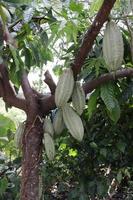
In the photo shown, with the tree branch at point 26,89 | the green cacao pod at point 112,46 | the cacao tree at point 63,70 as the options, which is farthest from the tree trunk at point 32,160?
the green cacao pod at point 112,46

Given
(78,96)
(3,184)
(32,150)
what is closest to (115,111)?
(78,96)

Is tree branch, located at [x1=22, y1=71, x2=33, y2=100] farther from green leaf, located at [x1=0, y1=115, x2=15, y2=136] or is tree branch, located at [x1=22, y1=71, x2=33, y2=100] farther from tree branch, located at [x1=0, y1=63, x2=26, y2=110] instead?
green leaf, located at [x1=0, y1=115, x2=15, y2=136]

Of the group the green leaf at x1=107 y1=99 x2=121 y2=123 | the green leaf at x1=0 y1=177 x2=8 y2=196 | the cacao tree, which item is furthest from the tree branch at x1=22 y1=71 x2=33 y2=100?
the green leaf at x1=0 y1=177 x2=8 y2=196

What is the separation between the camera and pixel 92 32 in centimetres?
132

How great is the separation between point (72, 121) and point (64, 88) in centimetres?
14

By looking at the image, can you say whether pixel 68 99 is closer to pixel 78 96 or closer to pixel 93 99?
pixel 78 96

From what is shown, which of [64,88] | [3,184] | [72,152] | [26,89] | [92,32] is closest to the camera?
[92,32]

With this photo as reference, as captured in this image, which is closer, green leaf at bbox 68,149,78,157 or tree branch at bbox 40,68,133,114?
tree branch at bbox 40,68,133,114

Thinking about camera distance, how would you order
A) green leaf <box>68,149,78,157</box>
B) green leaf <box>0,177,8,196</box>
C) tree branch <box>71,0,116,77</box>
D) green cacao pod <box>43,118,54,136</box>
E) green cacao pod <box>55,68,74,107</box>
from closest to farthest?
tree branch <box>71,0,116,77</box> → green cacao pod <box>55,68,74,107</box> → green cacao pod <box>43,118,54,136</box> → green leaf <box>0,177,8,196</box> → green leaf <box>68,149,78,157</box>

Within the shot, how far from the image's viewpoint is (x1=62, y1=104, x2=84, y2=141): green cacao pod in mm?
1541

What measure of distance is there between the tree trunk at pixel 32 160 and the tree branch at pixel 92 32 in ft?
1.00

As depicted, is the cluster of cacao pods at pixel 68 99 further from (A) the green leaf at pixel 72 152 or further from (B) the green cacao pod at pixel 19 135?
(A) the green leaf at pixel 72 152

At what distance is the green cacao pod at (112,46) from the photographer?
1.34 m

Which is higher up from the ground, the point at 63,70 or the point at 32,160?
the point at 63,70
